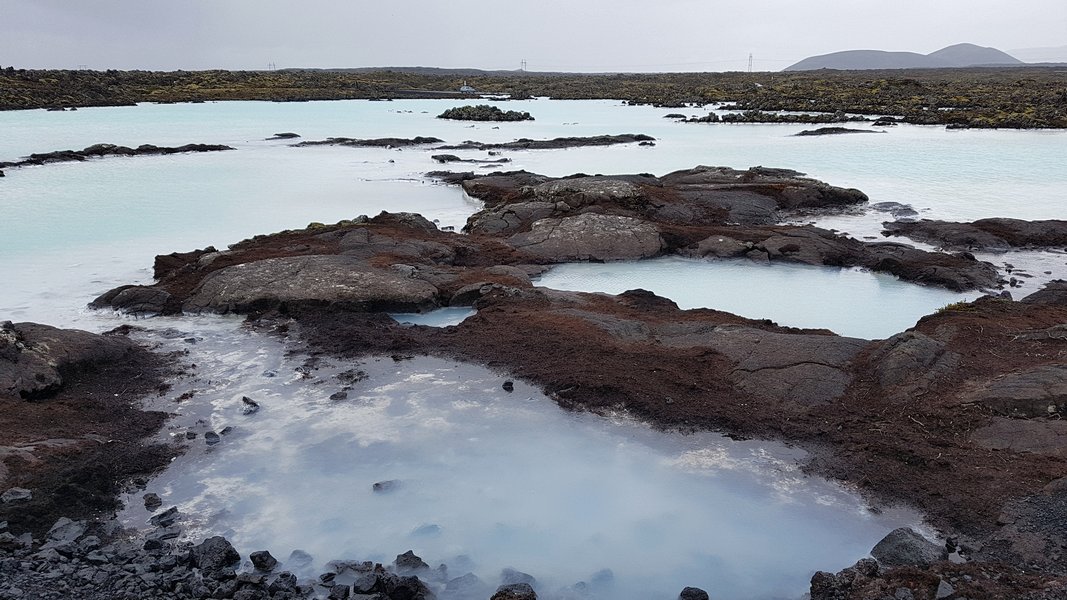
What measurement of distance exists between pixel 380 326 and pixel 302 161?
19.9 meters

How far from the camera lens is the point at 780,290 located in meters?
12.0

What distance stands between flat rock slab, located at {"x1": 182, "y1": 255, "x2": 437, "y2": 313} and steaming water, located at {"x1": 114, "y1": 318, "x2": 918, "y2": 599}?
97.9 inches

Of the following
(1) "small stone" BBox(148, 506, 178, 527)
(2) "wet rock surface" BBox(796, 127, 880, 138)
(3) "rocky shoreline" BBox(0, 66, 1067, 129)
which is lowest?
(1) "small stone" BBox(148, 506, 178, 527)

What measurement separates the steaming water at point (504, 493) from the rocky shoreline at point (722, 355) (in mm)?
384

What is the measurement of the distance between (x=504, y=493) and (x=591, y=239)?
839 cm

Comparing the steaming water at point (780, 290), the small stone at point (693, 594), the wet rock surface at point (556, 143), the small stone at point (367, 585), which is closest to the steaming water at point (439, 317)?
the steaming water at point (780, 290)

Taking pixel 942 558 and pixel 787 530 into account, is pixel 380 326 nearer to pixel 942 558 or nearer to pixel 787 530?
pixel 787 530

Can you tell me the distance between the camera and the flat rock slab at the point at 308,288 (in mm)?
10430

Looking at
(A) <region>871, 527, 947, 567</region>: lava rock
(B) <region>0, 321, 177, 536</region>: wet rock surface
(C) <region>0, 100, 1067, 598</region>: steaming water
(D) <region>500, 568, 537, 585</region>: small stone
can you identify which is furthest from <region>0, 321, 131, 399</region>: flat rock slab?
(A) <region>871, 527, 947, 567</region>: lava rock

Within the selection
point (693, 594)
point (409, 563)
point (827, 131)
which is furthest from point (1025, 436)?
point (827, 131)

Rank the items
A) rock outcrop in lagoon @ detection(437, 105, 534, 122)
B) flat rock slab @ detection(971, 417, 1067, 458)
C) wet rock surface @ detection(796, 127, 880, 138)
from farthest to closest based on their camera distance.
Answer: rock outcrop in lagoon @ detection(437, 105, 534, 122) → wet rock surface @ detection(796, 127, 880, 138) → flat rock slab @ detection(971, 417, 1067, 458)

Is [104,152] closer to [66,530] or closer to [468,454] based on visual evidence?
[66,530]

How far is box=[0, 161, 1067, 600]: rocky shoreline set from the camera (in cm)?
521

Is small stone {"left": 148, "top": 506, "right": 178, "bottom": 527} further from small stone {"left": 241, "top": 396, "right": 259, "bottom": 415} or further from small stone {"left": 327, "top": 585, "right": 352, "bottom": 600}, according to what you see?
small stone {"left": 241, "top": 396, "right": 259, "bottom": 415}
